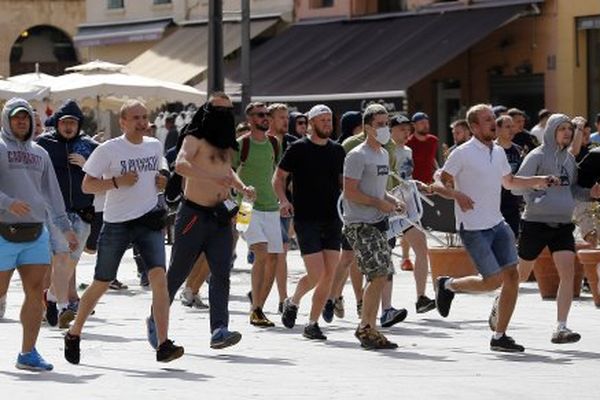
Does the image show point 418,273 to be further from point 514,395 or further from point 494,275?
point 514,395

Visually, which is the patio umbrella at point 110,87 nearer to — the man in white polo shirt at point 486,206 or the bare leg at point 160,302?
the man in white polo shirt at point 486,206

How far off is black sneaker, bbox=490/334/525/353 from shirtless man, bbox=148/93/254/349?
1921 millimetres

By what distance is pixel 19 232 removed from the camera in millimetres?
13445

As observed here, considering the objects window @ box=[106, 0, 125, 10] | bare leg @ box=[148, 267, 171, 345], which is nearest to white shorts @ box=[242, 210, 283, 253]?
bare leg @ box=[148, 267, 171, 345]

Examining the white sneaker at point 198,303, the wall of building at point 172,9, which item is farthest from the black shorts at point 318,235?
the wall of building at point 172,9

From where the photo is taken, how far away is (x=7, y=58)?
55.6 m

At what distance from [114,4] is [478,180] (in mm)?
36440

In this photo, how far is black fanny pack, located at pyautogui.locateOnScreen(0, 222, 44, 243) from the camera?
13430mm

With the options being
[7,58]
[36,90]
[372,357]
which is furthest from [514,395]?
[7,58]

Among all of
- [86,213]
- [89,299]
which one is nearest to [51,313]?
[86,213]

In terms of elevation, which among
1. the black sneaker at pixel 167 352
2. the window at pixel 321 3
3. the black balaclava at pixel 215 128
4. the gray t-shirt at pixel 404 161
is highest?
the window at pixel 321 3

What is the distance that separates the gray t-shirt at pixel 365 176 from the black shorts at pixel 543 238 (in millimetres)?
1243

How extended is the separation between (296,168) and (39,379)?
4.05m

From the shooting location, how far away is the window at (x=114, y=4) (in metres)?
49.9
